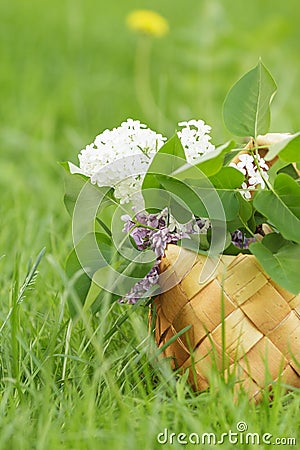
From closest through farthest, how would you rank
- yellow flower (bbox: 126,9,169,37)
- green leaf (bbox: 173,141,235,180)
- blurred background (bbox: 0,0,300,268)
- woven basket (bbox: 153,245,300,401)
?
1. green leaf (bbox: 173,141,235,180)
2. woven basket (bbox: 153,245,300,401)
3. blurred background (bbox: 0,0,300,268)
4. yellow flower (bbox: 126,9,169,37)

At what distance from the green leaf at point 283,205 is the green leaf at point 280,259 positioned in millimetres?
29

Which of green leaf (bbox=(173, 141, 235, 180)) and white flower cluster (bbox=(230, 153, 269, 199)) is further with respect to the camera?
white flower cluster (bbox=(230, 153, 269, 199))

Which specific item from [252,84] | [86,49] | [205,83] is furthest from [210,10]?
[252,84]

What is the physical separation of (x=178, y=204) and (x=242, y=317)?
0.60ft

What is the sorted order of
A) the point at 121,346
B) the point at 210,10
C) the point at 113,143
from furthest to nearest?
the point at 210,10
the point at 121,346
the point at 113,143

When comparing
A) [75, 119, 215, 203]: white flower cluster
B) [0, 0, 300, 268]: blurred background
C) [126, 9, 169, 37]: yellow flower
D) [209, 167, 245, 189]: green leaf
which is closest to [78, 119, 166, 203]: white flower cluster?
[75, 119, 215, 203]: white flower cluster

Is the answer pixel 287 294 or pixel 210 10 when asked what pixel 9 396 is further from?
pixel 210 10

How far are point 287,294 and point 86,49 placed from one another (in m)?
2.82

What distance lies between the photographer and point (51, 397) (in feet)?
3.60

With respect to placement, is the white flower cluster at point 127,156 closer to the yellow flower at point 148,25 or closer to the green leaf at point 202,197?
the green leaf at point 202,197

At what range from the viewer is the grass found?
100cm

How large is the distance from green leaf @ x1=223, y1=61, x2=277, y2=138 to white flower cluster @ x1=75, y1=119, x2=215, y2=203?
0.04 m

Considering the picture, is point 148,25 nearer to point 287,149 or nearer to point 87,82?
point 87,82

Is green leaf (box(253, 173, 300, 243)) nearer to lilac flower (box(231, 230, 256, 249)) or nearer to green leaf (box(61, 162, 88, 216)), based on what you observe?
lilac flower (box(231, 230, 256, 249))
